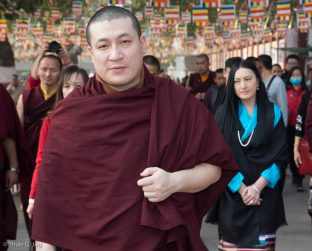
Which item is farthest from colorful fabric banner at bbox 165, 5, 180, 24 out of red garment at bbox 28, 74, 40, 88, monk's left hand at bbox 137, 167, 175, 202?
monk's left hand at bbox 137, 167, 175, 202

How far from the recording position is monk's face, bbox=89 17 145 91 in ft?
9.54

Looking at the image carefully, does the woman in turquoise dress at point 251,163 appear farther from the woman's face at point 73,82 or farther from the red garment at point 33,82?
the red garment at point 33,82

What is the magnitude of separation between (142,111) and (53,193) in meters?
0.50

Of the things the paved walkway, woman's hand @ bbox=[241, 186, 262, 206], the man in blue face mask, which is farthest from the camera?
the man in blue face mask

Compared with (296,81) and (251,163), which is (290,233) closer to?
(251,163)

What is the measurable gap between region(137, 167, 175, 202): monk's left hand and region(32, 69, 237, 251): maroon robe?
0.06m

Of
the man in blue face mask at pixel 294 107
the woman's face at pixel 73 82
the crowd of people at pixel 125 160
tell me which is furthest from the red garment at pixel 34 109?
the man in blue face mask at pixel 294 107

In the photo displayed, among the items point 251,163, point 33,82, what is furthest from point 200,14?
point 251,163

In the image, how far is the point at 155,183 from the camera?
9.23ft

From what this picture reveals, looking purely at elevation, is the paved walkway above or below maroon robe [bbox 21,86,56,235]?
below

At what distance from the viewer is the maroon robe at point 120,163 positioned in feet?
9.44

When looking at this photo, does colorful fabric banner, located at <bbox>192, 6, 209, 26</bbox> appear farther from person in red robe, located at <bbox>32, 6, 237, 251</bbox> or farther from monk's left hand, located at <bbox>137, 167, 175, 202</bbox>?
monk's left hand, located at <bbox>137, 167, 175, 202</bbox>

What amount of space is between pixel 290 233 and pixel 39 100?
311 centimetres

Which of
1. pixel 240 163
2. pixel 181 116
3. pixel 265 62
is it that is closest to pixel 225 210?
pixel 240 163
